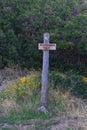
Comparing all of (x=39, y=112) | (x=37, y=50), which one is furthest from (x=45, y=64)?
(x=37, y=50)

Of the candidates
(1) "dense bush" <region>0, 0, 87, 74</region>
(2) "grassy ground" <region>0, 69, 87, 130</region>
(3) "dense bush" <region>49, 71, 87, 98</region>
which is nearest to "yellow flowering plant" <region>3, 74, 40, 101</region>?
(2) "grassy ground" <region>0, 69, 87, 130</region>

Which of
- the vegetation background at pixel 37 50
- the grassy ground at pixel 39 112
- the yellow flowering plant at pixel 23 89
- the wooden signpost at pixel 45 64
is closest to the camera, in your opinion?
the grassy ground at pixel 39 112

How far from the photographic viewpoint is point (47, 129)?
8695mm

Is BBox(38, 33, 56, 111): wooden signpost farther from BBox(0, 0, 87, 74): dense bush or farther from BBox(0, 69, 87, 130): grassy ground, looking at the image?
BBox(0, 0, 87, 74): dense bush

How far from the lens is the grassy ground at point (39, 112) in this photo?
29.2 ft

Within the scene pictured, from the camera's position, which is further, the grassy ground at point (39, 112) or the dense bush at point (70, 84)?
the dense bush at point (70, 84)

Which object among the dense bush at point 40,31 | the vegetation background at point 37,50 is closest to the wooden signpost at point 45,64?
the vegetation background at point 37,50

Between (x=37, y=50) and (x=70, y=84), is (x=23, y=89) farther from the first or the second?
(x=37, y=50)

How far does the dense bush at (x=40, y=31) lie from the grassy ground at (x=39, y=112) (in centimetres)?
229

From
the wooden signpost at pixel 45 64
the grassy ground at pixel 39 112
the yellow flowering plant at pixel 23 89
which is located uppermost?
the wooden signpost at pixel 45 64

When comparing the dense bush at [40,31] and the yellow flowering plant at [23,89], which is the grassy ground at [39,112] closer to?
the yellow flowering plant at [23,89]

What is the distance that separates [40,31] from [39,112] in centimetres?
489

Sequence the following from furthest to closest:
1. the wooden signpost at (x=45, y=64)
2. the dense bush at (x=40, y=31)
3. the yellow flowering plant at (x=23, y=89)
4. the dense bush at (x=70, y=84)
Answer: the dense bush at (x=40, y=31), the dense bush at (x=70, y=84), the yellow flowering plant at (x=23, y=89), the wooden signpost at (x=45, y=64)

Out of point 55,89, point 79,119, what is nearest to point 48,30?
point 55,89
